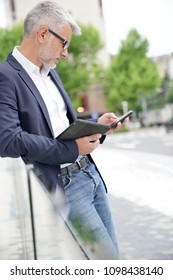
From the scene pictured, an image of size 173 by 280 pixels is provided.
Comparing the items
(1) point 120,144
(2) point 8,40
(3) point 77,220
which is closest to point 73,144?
(3) point 77,220

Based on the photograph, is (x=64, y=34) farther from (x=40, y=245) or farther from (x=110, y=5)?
(x=110, y=5)

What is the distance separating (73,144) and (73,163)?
8cm

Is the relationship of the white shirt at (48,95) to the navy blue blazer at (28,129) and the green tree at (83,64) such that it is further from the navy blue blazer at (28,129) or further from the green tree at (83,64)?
the green tree at (83,64)

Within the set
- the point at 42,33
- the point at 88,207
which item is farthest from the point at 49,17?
the point at 88,207

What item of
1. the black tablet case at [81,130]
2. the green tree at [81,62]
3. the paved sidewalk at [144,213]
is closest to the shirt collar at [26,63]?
the black tablet case at [81,130]

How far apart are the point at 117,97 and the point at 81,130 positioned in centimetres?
84

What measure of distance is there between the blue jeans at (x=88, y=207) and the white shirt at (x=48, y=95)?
112mm

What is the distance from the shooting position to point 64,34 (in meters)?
0.89

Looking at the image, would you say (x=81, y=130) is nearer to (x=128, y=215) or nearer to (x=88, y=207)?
(x=88, y=207)

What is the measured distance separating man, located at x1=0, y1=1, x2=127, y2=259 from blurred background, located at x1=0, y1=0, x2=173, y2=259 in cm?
13

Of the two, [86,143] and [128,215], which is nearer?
[86,143]

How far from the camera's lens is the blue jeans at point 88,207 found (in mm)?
916

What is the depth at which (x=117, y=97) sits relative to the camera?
1.63m
